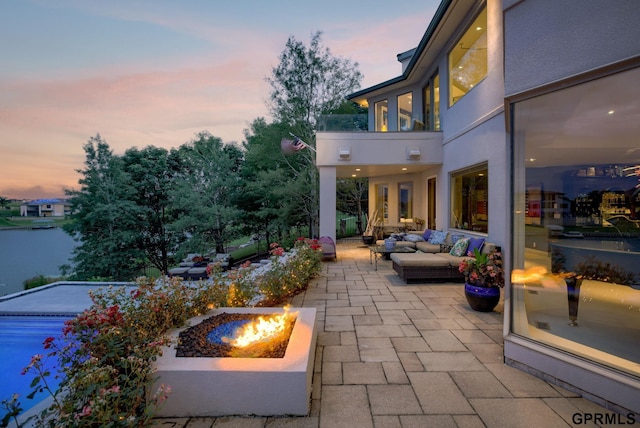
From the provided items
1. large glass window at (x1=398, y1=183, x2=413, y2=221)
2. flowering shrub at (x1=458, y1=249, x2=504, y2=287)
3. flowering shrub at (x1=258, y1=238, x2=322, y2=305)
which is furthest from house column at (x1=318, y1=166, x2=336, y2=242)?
flowering shrub at (x1=458, y1=249, x2=504, y2=287)

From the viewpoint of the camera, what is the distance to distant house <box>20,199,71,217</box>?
494 inches

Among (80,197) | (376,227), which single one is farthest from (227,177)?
(376,227)

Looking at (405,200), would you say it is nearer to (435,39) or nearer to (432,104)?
(432,104)

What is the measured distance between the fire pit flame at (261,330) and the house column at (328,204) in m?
5.95

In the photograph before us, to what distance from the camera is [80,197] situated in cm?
1238

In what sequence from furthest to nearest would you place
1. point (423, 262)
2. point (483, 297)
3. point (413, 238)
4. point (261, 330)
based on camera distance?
point (413, 238), point (423, 262), point (483, 297), point (261, 330)

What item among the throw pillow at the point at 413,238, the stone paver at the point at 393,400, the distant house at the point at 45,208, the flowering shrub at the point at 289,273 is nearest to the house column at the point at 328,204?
the throw pillow at the point at 413,238

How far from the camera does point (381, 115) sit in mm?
12984

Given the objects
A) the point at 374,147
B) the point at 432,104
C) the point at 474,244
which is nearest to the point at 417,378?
the point at 474,244

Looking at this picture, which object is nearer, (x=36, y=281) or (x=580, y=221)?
(x=580, y=221)

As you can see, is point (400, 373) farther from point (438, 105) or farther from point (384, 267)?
point (438, 105)

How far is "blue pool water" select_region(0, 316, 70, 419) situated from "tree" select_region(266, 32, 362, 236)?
988 cm

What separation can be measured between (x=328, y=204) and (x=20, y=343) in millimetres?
7211

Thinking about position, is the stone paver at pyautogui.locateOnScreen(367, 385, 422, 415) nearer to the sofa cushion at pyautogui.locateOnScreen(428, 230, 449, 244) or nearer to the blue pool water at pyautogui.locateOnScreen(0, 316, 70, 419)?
the blue pool water at pyautogui.locateOnScreen(0, 316, 70, 419)
